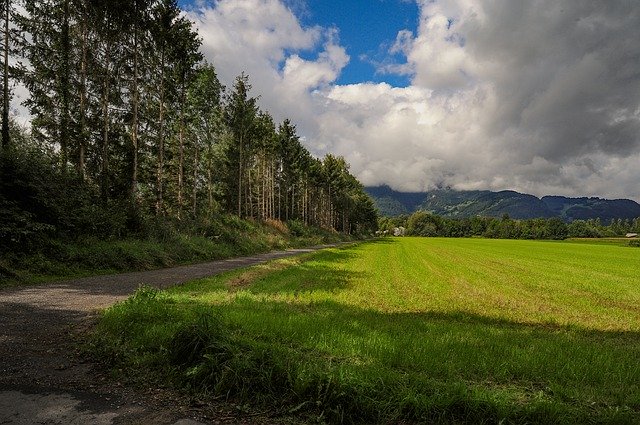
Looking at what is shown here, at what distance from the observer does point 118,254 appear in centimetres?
1792

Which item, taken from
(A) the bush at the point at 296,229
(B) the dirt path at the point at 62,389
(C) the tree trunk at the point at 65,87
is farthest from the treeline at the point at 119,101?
(A) the bush at the point at 296,229

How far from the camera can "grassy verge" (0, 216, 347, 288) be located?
13.9 m

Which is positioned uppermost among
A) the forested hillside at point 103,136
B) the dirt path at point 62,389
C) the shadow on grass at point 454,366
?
the forested hillside at point 103,136

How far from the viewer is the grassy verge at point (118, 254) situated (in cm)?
1392

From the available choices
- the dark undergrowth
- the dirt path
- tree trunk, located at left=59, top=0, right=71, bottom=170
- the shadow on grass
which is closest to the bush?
the dark undergrowth

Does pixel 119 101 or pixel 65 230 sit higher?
pixel 119 101

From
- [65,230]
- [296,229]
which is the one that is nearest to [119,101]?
[65,230]

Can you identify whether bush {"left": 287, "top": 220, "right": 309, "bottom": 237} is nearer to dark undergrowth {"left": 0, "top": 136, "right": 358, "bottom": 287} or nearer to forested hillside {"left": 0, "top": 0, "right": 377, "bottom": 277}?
forested hillside {"left": 0, "top": 0, "right": 377, "bottom": 277}

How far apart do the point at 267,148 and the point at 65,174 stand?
131 feet

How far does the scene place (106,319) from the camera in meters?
7.71

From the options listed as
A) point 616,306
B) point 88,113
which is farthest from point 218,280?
point 88,113

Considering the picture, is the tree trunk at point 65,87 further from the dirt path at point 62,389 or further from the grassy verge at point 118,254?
the dirt path at point 62,389

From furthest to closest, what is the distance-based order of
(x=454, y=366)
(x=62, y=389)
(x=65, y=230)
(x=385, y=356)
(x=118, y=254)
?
(x=118, y=254), (x=65, y=230), (x=385, y=356), (x=454, y=366), (x=62, y=389)

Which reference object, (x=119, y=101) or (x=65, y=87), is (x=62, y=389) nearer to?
(x=65, y=87)
